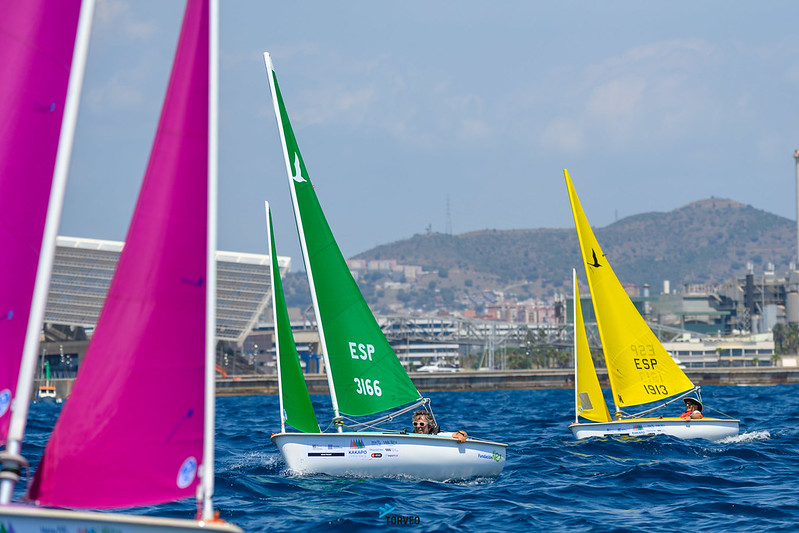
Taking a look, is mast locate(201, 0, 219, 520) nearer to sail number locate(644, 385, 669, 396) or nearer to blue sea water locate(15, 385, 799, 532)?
blue sea water locate(15, 385, 799, 532)

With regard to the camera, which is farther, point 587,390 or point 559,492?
point 587,390

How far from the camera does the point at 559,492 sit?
16.9m

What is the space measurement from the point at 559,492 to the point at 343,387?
4.47 m

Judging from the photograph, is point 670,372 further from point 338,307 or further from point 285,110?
point 285,110

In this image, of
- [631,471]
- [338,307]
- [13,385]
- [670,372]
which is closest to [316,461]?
[338,307]

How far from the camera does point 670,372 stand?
27.1 metres

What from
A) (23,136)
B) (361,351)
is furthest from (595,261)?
(23,136)

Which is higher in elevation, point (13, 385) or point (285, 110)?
point (285, 110)

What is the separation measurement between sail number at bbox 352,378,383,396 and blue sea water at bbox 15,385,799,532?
1.79 meters

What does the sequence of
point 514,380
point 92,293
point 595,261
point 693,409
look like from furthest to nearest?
point 92,293
point 514,380
point 595,261
point 693,409

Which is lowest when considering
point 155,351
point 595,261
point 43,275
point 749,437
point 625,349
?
point 749,437

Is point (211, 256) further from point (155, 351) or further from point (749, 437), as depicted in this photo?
point (749, 437)

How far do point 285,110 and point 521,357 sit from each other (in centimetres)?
15094

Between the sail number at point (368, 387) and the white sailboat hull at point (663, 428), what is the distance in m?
7.73
